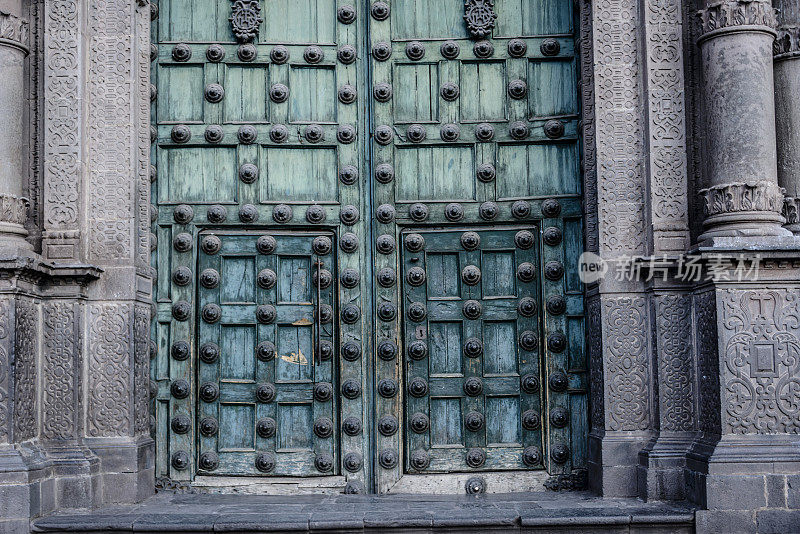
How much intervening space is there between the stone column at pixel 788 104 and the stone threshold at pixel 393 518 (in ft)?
6.39

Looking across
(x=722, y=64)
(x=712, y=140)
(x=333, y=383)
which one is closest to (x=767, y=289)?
(x=712, y=140)

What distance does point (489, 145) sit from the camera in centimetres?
617

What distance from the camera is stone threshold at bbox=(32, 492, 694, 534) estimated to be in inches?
197

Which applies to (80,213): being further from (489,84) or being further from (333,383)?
(489,84)

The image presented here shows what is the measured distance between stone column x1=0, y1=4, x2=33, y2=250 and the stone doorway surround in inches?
0.5

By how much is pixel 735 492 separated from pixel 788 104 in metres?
2.32

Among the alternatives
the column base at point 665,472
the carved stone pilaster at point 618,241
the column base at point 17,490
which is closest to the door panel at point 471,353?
the carved stone pilaster at point 618,241

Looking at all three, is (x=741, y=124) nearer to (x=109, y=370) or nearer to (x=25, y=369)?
(x=109, y=370)

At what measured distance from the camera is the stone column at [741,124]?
5250 mm

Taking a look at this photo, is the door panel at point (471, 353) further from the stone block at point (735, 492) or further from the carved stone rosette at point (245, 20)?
the carved stone rosette at point (245, 20)

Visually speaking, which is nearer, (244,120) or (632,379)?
(632,379)

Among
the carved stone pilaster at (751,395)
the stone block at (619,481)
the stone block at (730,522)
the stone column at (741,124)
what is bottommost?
the stone block at (730,522)

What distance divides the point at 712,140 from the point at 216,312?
3.28 meters

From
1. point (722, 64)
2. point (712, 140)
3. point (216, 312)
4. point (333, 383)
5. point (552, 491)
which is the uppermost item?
point (722, 64)
